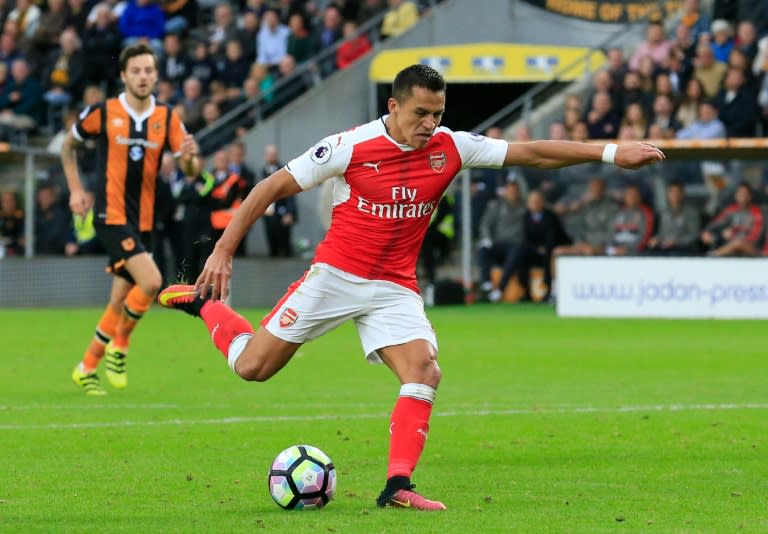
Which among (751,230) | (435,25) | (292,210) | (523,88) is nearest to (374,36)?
(435,25)

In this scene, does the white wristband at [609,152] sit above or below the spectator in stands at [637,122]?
below

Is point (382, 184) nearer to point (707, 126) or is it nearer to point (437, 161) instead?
point (437, 161)

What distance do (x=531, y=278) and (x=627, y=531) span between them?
17101mm

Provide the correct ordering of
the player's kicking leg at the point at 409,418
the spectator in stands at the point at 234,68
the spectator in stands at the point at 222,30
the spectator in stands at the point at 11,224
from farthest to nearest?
the spectator in stands at the point at 222,30, the spectator in stands at the point at 234,68, the spectator in stands at the point at 11,224, the player's kicking leg at the point at 409,418

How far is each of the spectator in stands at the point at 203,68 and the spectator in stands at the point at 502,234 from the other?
7459 millimetres

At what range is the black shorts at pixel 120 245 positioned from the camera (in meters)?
11.7

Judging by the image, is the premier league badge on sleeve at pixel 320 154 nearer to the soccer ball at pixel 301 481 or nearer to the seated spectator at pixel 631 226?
the soccer ball at pixel 301 481

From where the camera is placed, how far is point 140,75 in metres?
11.5

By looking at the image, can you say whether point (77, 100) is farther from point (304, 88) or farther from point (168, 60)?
point (304, 88)

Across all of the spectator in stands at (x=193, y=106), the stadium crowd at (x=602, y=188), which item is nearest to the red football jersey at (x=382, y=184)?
the stadium crowd at (x=602, y=188)

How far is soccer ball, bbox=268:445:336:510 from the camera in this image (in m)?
6.78

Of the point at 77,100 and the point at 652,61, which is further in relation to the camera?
the point at 77,100

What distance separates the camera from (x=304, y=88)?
1105 inches

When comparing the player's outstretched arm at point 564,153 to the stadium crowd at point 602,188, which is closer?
the player's outstretched arm at point 564,153
